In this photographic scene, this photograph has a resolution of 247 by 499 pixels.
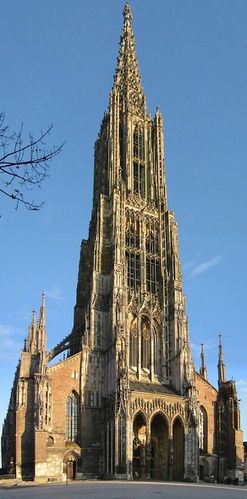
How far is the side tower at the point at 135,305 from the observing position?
4872 centimetres

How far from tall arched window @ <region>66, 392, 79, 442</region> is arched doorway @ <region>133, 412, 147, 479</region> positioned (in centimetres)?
524

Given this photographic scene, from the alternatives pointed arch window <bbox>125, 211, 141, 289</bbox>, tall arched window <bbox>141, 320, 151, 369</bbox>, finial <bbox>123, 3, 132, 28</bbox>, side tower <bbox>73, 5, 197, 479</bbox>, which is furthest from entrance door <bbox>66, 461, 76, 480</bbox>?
finial <bbox>123, 3, 132, 28</bbox>

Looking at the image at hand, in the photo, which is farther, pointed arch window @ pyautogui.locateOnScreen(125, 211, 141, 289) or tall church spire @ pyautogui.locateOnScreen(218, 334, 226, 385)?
tall church spire @ pyautogui.locateOnScreen(218, 334, 226, 385)

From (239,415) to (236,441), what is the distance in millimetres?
2629

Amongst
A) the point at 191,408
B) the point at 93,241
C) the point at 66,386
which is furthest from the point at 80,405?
the point at 93,241

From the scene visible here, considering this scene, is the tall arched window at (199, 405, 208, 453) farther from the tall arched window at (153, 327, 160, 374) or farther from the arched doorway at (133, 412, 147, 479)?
the arched doorway at (133, 412, 147, 479)

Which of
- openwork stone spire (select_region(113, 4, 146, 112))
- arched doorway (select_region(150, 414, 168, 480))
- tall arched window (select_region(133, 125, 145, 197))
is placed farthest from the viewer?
openwork stone spire (select_region(113, 4, 146, 112))

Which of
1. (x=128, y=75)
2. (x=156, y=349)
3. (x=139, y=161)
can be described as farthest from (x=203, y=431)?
(x=128, y=75)

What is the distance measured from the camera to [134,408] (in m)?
47.9

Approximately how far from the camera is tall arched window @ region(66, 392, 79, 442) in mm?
49969

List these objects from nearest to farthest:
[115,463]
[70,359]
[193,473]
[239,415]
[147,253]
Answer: [115,463] → [193,473] → [70,359] → [239,415] → [147,253]

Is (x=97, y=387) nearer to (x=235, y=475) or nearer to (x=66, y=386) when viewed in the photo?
(x=66, y=386)

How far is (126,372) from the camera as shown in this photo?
48750 mm

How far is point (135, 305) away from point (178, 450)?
13.9 m
